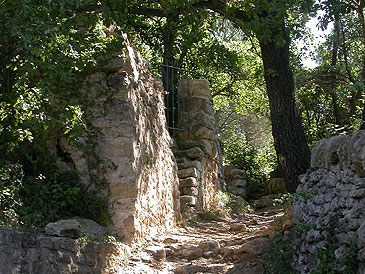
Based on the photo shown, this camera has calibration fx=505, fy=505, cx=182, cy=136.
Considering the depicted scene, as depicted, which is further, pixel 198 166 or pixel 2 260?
pixel 198 166

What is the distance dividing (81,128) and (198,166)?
15.5 ft

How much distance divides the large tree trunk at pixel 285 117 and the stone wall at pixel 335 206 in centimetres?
112

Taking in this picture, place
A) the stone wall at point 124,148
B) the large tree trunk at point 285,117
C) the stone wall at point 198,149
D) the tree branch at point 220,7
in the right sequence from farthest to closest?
the stone wall at point 198,149
the tree branch at point 220,7
the large tree trunk at point 285,117
the stone wall at point 124,148

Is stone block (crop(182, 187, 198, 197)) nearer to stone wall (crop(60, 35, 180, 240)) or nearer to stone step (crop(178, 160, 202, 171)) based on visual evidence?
stone step (crop(178, 160, 202, 171))

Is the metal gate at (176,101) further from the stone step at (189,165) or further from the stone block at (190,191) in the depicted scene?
the stone block at (190,191)

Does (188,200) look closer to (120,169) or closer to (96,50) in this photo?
(120,169)

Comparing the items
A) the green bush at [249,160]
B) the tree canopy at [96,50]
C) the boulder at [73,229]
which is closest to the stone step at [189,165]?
the tree canopy at [96,50]

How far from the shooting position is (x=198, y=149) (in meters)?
11.1

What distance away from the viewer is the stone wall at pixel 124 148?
681 cm

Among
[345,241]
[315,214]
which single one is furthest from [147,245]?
[345,241]

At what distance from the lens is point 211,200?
444 inches

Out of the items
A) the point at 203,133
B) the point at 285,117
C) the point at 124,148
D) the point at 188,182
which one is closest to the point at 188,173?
the point at 188,182

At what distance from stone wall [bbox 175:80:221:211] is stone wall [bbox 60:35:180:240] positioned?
1.93m

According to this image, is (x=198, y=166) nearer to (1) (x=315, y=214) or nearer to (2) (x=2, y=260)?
(1) (x=315, y=214)
